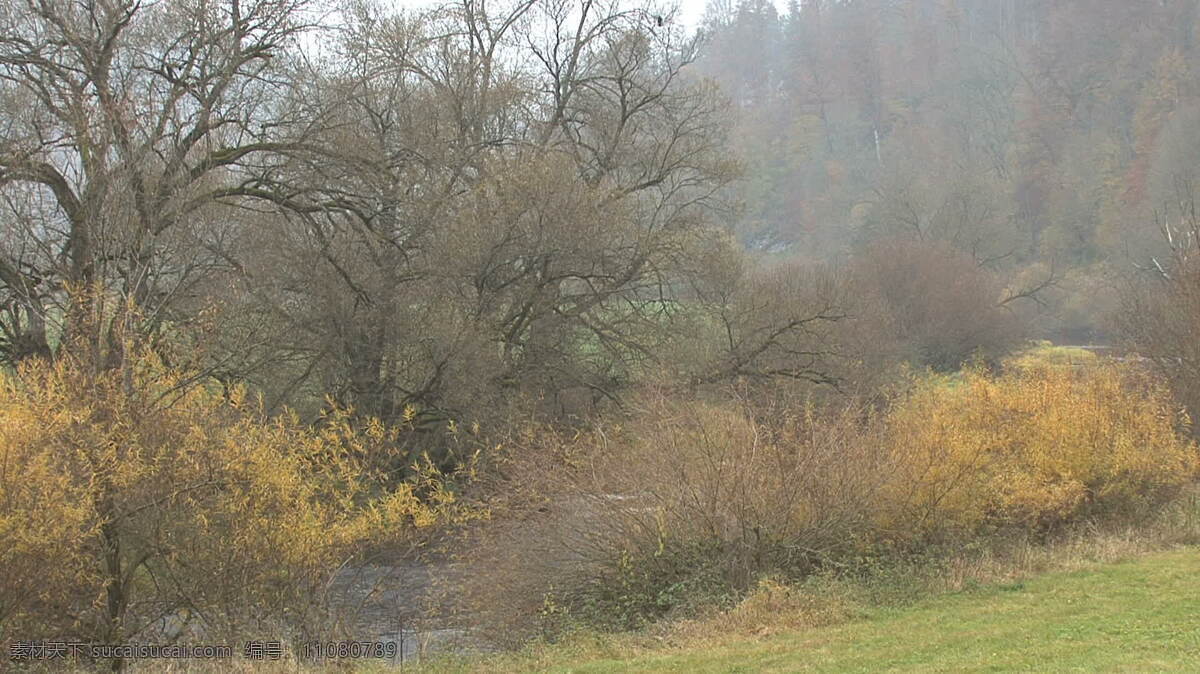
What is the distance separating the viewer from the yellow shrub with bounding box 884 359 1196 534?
1330 cm

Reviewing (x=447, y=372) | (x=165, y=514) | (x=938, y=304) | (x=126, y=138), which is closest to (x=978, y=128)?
(x=938, y=304)

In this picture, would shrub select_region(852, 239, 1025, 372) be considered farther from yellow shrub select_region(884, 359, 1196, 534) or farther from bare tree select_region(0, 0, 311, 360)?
bare tree select_region(0, 0, 311, 360)

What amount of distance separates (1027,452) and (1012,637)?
241 inches

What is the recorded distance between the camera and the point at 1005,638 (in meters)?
8.85

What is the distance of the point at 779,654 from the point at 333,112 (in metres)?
13.5

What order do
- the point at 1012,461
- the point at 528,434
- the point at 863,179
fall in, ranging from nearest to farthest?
the point at 1012,461 < the point at 528,434 < the point at 863,179

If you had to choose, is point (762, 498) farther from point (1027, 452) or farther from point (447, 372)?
point (447, 372)

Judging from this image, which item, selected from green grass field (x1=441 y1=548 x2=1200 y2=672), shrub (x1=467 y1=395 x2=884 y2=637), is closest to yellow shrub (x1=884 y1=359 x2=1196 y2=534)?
shrub (x1=467 y1=395 x2=884 y2=637)

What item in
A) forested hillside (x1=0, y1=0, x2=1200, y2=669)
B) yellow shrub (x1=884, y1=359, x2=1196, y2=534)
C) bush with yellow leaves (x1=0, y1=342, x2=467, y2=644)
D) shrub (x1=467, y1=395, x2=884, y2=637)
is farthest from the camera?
yellow shrub (x1=884, y1=359, x2=1196, y2=534)

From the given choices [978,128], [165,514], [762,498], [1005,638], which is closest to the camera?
[1005,638]

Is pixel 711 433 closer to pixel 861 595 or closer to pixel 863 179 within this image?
pixel 861 595

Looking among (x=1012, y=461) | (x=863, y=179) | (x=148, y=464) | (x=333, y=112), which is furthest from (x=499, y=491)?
(x=863, y=179)

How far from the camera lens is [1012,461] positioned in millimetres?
14070

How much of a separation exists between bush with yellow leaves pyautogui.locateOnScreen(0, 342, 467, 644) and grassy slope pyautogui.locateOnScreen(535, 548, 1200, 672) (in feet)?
10.9
